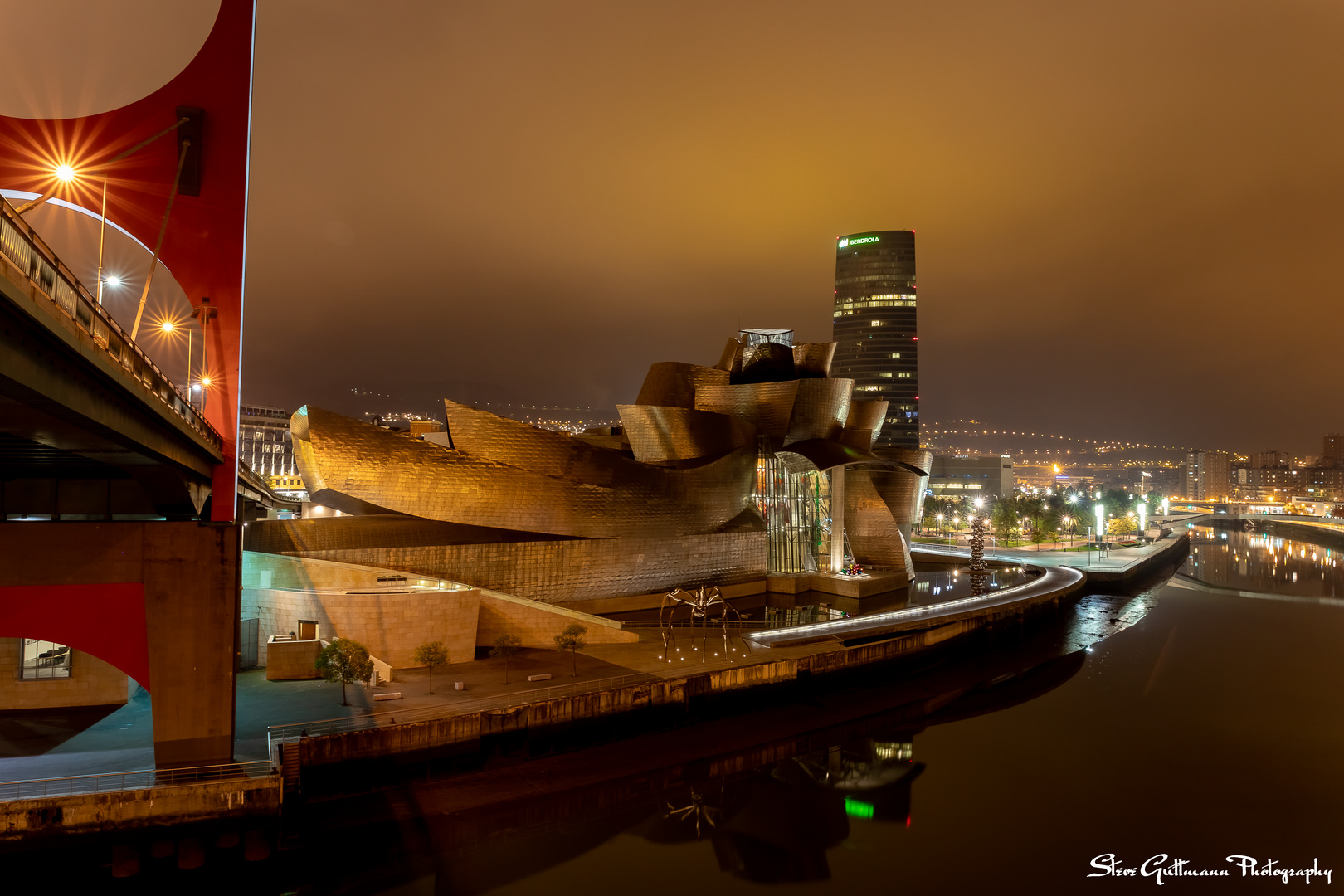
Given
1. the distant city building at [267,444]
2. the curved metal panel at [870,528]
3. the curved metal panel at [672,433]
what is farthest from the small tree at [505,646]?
the distant city building at [267,444]

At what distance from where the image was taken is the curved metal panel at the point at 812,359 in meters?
34.9

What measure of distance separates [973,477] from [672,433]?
3069 inches

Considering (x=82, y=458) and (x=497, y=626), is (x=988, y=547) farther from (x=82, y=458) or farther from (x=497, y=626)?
(x=82, y=458)

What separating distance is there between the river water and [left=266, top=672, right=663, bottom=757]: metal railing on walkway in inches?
47.3

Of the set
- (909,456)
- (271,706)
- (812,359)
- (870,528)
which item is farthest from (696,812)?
(909,456)

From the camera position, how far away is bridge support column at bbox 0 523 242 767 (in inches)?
401

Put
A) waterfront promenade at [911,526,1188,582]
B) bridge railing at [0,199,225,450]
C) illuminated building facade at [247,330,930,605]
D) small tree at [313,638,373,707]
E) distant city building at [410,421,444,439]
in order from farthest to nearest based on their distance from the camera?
waterfront promenade at [911,526,1188,582] < distant city building at [410,421,444,439] < illuminated building facade at [247,330,930,605] < small tree at [313,638,373,707] < bridge railing at [0,199,225,450]

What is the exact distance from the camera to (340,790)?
486 inches

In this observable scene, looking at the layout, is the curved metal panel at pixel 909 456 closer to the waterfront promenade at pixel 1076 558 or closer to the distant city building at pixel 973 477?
the waterfront promenade at pixel 1076 558

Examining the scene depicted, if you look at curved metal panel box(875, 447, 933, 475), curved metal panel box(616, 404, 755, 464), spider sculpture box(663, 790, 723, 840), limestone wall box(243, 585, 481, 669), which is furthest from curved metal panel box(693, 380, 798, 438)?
spider sculpture box(663, 790, 723, 840)

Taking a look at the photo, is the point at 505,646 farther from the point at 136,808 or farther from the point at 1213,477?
the point at 1213,477

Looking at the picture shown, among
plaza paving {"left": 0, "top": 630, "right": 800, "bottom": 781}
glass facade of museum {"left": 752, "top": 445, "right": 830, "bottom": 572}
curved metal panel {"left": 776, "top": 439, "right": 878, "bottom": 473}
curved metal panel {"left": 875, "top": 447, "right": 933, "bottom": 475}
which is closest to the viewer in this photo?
plaza paving {"left": 0, "top": 630, "right": 800, "bottom": 781}

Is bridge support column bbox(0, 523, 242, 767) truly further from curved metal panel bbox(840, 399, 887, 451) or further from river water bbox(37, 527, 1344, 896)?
curved metal panel bbox(840, 399, 887, 451)

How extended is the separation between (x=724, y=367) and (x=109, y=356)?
3064 cm
